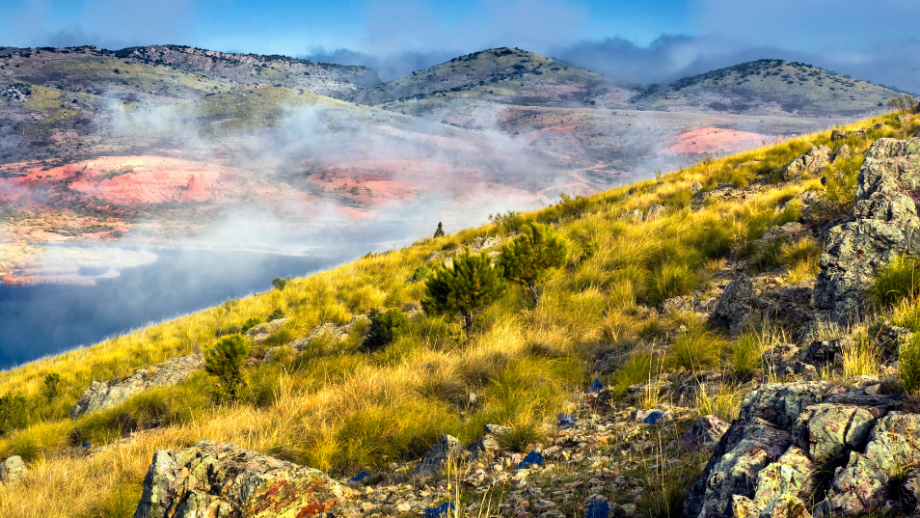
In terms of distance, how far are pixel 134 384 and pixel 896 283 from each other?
33.9ft

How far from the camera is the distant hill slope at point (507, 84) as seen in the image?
8981 cm

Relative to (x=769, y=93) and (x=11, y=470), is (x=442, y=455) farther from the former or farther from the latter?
(x=769, y=93)

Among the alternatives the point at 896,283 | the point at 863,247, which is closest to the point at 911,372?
the point at 896,283

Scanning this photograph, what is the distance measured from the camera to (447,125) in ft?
242

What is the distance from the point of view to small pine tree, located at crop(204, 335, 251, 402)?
634 centimetres

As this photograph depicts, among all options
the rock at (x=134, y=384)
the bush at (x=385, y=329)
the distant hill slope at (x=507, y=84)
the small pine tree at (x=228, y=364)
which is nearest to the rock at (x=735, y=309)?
the bush at (x=385, y=329)

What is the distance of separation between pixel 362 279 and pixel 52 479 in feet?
30.2

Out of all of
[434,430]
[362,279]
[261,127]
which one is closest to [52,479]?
[434,430]

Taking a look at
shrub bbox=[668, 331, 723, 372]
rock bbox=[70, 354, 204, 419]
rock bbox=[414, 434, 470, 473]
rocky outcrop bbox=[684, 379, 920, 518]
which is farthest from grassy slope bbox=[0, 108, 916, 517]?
rocky outcrop bbox=[684, 379, 920, 518]

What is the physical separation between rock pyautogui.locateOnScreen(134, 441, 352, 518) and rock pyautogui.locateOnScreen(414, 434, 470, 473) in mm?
589

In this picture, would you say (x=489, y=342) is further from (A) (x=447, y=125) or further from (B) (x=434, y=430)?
(A) (x=447, y=125)

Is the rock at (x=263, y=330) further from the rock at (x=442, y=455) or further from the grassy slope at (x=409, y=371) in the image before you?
the rock at (x=442, y=455)

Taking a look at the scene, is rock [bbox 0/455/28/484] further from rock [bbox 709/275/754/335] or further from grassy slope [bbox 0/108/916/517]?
rock [bbox 709/275/754/335]

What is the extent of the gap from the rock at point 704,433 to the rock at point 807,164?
453 inches
